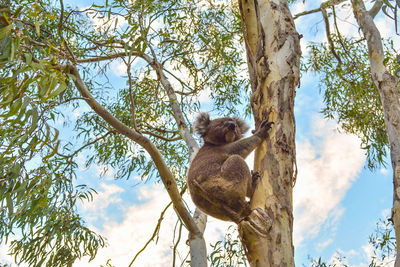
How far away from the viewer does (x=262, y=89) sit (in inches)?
91.4

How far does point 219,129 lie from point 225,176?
980 millimetres

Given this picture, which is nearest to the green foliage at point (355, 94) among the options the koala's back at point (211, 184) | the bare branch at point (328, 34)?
the bare branch at point (328, 34)

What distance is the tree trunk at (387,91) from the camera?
3711 millimetres

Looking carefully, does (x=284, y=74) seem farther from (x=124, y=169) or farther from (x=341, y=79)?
(x=341, y=79)

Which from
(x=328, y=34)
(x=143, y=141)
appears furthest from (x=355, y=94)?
(x=143, y=141)

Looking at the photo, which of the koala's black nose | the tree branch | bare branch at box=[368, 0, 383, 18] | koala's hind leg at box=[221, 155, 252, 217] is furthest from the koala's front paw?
bare branch at box=[368, 0, 383, 18]

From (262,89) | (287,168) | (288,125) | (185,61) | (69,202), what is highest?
(185,61)

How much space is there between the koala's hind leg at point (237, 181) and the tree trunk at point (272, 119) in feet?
1.77

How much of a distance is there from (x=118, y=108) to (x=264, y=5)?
413 centimetres

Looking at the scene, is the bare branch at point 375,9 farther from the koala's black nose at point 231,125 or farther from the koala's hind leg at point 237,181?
the koala's hind leg at point 237,181

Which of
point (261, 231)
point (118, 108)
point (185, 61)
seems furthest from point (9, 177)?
point (118, 108)

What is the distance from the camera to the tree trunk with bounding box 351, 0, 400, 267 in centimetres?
371

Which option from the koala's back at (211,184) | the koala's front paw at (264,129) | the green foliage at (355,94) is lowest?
the koala's front paw at (264,129)

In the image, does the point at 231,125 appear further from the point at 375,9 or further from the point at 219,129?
the point at 375,9
